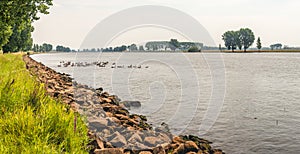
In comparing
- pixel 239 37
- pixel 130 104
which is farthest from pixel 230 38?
pixel 130 104

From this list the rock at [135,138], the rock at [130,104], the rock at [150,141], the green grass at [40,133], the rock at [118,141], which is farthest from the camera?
the rock at [130,104]

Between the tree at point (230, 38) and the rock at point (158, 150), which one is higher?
the tree at point (230, 38)

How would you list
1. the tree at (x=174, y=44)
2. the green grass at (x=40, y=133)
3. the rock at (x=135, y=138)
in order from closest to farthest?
the green grass at (x=40, y=133) → the rock at (x=135, y=138) → the tree at (x=174, y=44)

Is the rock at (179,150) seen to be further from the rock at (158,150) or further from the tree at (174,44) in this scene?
the tree at (174,44)

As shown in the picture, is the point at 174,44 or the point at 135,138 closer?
the point at 135,138

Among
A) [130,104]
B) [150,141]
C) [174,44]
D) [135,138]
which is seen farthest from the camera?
[130,104]

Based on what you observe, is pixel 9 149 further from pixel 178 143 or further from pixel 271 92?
pixel 271 92

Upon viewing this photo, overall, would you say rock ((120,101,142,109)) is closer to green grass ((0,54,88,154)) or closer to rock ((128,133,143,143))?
rock ((128,133,143,143))

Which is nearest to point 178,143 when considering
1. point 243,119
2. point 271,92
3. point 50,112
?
point 50,112

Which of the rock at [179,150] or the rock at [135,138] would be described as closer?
the rock at [135,138]

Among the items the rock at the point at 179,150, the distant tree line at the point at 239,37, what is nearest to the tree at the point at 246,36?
the distant tree line at the point at 239,37

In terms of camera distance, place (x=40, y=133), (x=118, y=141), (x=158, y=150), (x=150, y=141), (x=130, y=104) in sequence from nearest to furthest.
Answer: (x=40, y=133) < (x=118, y=141) < (x=158, y=150) < (x=150, y=141) < (x=130, y=104)

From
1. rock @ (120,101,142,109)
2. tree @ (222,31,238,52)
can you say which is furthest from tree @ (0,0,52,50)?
tree @ (222,31,238,52)

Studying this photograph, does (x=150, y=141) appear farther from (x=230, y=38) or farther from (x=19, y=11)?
(x=230, y=38)
